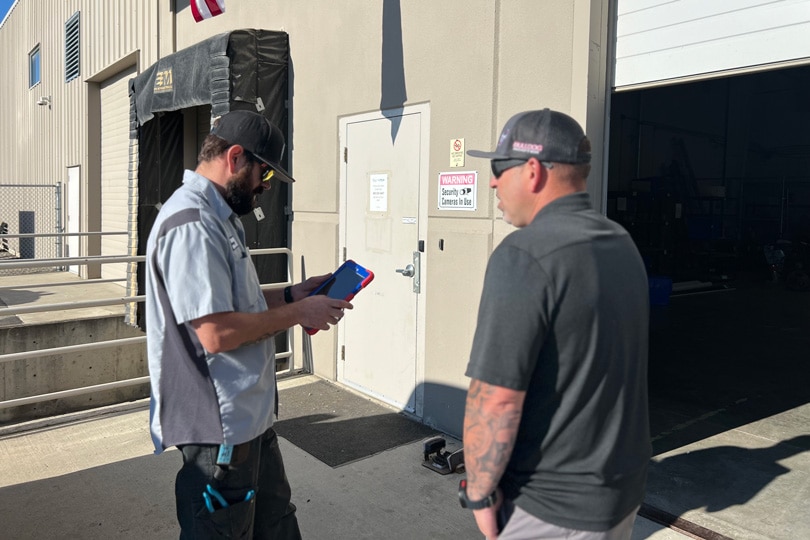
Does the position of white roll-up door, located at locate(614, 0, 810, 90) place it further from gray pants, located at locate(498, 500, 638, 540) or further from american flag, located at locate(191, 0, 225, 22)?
american flag, located at locate(191, 0, 225, 22)

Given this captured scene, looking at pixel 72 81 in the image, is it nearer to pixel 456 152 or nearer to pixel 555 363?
pixel 456 152

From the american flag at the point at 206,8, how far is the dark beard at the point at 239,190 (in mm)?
4963

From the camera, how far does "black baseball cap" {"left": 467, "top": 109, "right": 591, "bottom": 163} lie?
1.58 metres

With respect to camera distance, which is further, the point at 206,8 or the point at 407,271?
the point at 206,8

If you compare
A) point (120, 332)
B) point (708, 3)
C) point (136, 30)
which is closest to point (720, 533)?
point (708, 3)

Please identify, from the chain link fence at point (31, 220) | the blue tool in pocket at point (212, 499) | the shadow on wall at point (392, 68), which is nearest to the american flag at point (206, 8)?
the shadow on wall at point (392, 68)

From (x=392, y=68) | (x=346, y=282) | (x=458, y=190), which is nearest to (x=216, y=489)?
(x=346, y=282)

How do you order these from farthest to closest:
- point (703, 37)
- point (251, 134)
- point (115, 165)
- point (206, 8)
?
point (115, 165) → point (206, 8) → point (703, 37) → point (251, 134)

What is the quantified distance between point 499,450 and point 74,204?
1472 cm

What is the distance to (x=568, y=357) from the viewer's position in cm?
150

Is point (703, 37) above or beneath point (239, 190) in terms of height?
above

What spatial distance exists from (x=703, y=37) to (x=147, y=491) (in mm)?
4132

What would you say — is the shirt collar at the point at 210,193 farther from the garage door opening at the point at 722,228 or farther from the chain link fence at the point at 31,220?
the chain link fence at the point at 31,220

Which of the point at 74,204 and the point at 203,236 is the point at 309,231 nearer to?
the point at 203,236
